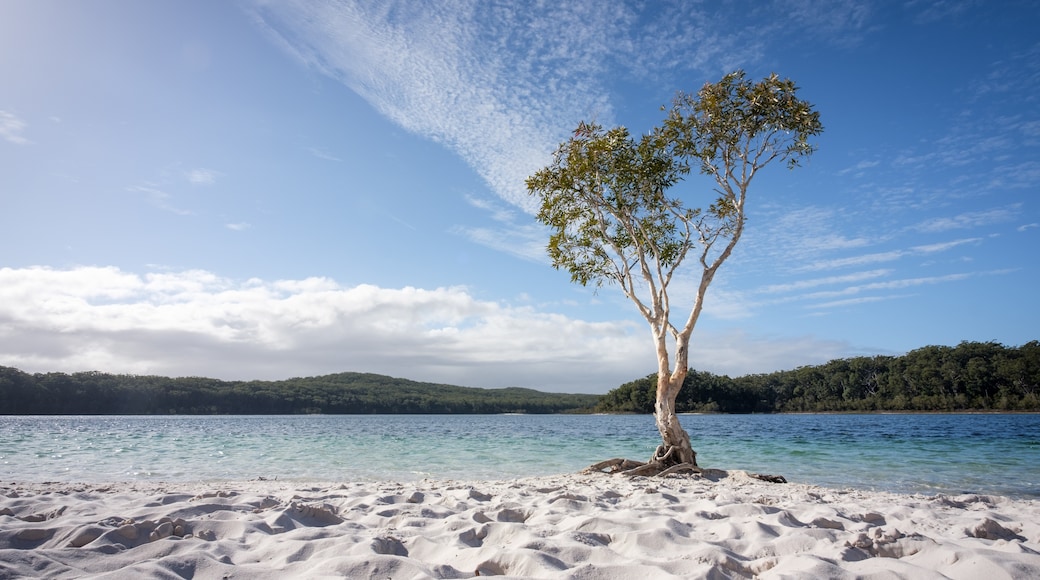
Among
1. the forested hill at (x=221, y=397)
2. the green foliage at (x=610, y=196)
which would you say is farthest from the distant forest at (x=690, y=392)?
the green foliage at (x=610, y=196)

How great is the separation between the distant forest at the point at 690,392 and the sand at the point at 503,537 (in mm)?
85394

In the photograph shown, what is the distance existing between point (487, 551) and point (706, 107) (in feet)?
37.9

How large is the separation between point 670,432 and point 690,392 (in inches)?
3417

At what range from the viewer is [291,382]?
4301 inches

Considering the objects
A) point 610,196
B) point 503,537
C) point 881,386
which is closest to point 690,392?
point 881,386

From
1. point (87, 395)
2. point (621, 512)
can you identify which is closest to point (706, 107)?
point (621, 512)

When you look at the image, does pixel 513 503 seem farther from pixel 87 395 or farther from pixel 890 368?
pixel 890 368

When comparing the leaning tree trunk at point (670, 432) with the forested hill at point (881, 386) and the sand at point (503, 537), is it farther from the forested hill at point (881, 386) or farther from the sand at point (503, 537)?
the forested hill at point (881, 386)

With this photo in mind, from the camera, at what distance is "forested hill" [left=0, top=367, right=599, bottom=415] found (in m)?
72.3

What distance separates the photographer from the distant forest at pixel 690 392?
73500 millimetres

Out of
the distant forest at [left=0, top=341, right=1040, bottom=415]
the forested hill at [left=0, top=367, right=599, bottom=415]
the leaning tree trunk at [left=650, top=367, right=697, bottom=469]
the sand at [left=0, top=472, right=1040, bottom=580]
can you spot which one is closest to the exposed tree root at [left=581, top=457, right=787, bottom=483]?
the leaning tree trunk at [left=650, top=367, right=697, bottom=469]

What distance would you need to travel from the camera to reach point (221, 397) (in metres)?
88.6

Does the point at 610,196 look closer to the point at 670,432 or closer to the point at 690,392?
the point at 670,432

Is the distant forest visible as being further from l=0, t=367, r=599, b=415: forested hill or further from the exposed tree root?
the exposed tree root
